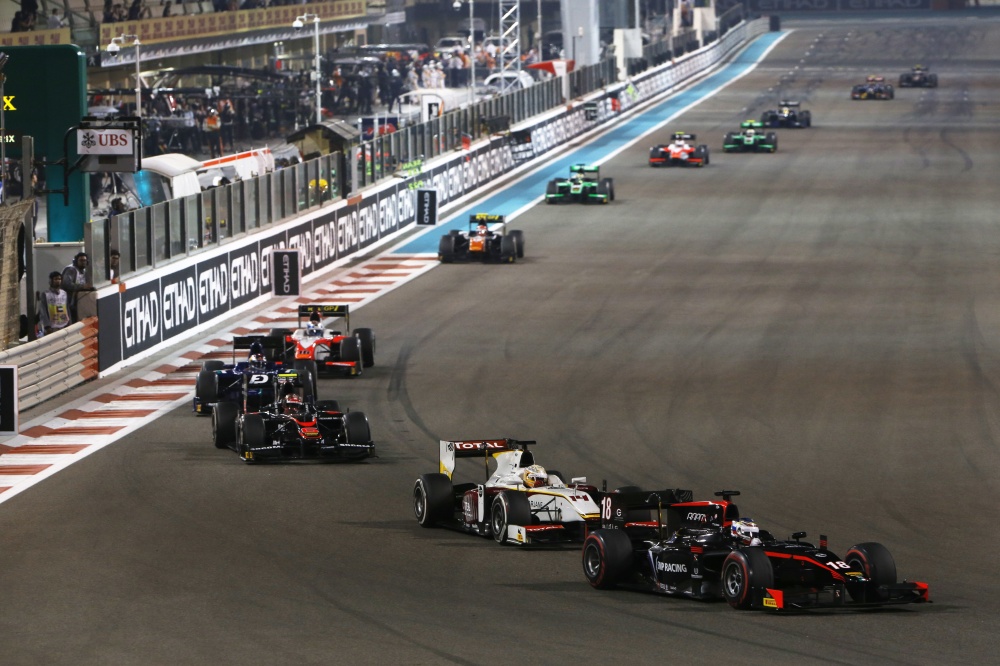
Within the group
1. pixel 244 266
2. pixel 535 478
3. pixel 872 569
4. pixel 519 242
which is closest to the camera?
pixel 872 569

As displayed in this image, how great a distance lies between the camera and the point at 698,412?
2331 centimetres

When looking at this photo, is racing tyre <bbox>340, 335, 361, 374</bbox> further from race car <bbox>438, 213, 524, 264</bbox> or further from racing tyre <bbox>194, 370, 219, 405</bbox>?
race car <bbox>438, 213, 524, 264</bbox>

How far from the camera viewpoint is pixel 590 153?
63438 millimetres

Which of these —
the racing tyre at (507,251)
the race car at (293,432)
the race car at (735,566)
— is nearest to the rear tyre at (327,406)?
the race car at (293,432)

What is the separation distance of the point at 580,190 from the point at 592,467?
1235 inches

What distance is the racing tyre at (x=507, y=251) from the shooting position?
40.1 metres

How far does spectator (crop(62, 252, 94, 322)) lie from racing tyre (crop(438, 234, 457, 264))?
14573mm

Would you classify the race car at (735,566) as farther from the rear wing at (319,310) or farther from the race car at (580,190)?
the race car at (580,190)

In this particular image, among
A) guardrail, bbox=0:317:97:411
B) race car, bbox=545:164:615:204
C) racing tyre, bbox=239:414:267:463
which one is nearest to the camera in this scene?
racing tyre, bbox=239:414:267:463

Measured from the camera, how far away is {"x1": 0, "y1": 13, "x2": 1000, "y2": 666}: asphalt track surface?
13062 mm

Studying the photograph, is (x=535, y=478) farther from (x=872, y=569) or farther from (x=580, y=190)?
(x=580, y=190)

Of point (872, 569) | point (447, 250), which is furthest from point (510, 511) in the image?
point (447, 250)

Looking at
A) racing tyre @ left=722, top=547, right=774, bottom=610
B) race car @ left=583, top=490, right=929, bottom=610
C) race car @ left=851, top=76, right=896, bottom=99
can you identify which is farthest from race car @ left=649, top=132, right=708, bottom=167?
racing tyre @ left=722, top=547, right=774, bottom=610

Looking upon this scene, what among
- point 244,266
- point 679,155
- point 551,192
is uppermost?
point 679,155
